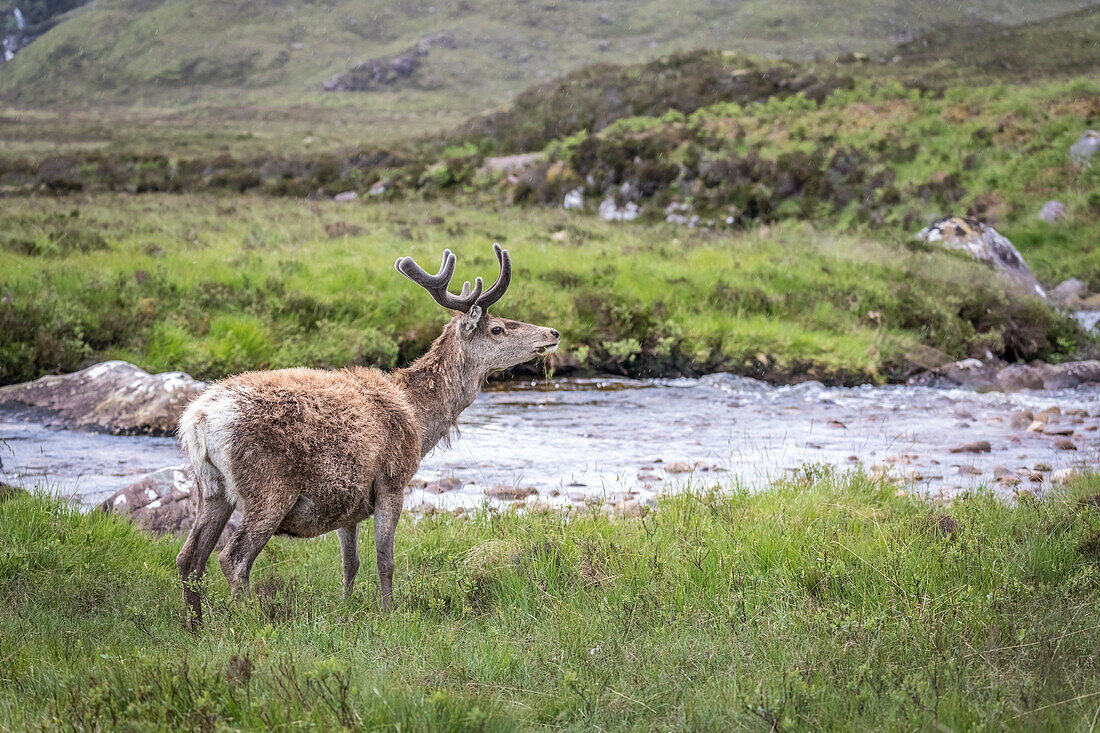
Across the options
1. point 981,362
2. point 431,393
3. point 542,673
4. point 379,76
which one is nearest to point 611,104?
point 981,362

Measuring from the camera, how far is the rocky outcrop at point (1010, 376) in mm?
14703

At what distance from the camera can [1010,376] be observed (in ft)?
49.2

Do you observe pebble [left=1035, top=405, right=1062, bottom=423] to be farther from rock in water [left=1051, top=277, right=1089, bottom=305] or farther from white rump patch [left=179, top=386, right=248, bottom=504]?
white rump patch [left=179, top=386, right=248, bottom=504]

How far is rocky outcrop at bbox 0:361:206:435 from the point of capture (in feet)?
35.8

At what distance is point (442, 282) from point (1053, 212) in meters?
23.2

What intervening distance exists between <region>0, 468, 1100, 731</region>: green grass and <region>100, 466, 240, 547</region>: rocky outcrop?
0.49 m

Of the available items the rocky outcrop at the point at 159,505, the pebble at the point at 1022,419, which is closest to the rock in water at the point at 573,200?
the pebble at the point at 1022,419

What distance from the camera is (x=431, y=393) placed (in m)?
7.24

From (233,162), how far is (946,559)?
134 feet

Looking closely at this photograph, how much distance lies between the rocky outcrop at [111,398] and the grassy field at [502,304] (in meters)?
0.82

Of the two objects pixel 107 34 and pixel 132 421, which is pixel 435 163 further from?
pixel 107 34

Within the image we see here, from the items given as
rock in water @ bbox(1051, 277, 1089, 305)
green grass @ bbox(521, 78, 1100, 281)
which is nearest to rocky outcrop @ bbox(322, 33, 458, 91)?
green grass @ bbox(521, 78, 1100, 281)

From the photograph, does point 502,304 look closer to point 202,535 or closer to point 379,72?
point 202,535

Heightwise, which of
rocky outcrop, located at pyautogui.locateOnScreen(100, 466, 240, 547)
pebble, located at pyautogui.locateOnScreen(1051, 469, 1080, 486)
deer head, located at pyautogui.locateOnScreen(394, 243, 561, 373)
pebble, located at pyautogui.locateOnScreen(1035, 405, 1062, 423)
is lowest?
pebble, located at pyautogui.locateOnScreen(1035, 405, 1062, 423)
